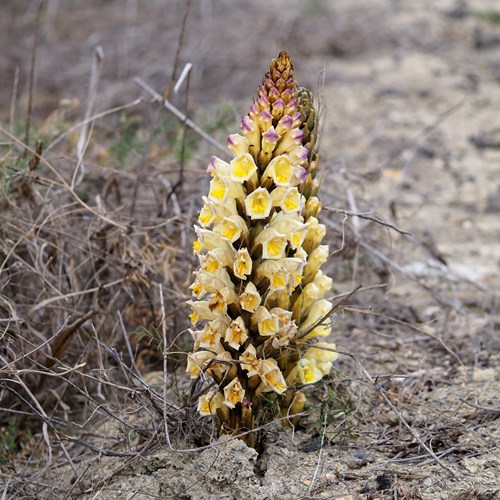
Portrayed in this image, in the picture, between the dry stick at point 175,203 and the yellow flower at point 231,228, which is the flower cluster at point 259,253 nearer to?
the yellow flower at point 231,228

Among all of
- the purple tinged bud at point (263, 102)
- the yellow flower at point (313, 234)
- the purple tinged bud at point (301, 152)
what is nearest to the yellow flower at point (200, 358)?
the yellow flower at point (313, 234)

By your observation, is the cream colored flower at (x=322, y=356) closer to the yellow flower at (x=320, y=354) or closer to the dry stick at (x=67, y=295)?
the yellow flower at (x=320, y=354)

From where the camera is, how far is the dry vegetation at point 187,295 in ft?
9.45

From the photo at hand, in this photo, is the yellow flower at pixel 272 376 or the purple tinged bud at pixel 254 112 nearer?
the purple tinged bud at pixel 254 112

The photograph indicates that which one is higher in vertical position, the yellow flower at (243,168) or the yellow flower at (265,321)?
the yellow flower at (243,168)

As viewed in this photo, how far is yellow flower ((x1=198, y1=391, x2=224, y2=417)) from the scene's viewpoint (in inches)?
109

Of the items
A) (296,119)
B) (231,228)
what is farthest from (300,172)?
(231,228)

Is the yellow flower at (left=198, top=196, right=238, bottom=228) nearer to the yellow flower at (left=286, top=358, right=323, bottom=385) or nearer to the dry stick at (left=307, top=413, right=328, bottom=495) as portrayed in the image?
the yellow flower at (left=286, top=358, right=323, bottom=385)

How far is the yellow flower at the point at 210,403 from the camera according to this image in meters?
2.78

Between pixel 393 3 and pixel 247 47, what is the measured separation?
2.84 m

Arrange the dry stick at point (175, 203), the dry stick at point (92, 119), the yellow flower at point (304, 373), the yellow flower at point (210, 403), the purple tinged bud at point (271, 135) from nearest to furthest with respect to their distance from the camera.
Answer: the purple tinged bud at point (271, 135)
the yellow flower at point (210, 403)
the yellow flower at point (304, 373)
the dry stick at point (92, 119)
the dry stick at point (175, 203)

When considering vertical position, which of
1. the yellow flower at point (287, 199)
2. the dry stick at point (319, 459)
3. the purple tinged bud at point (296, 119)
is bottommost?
the dry stick at point (319, 459)

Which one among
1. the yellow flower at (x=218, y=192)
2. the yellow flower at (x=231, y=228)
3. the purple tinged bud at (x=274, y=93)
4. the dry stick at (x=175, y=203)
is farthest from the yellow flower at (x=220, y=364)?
the dry stick at (x=175, y=203)

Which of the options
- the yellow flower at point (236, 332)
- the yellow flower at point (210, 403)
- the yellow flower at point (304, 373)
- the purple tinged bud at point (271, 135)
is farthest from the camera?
the yellow flower at point (304, 373)
